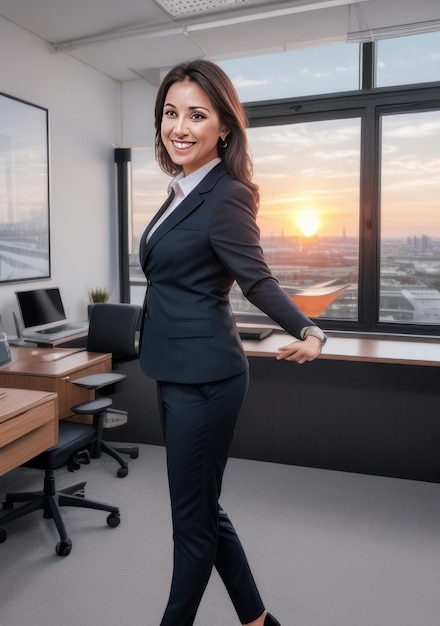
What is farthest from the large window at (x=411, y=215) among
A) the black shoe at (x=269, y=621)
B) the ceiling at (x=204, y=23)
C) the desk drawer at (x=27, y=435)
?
the black shoe at (x=269, y=621)

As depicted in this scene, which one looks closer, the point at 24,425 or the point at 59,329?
the point at 24,425

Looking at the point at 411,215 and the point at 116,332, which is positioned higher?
the point at 411,215

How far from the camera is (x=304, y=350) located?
1256mm

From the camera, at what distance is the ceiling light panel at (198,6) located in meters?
3.21

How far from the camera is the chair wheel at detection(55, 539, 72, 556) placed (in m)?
2.29

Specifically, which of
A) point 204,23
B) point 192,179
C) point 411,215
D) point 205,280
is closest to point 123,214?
point 204,23

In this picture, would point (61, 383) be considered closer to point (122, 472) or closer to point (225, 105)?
point (122, 472)

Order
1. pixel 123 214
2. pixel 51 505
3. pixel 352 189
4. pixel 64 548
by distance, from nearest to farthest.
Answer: pixel 64 548 → pixel 51 505 → pixel 352 189 → pixel 123 214

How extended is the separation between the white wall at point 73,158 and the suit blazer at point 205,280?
8.05ft

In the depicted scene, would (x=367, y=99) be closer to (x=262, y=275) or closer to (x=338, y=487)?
(x=338, y=487)

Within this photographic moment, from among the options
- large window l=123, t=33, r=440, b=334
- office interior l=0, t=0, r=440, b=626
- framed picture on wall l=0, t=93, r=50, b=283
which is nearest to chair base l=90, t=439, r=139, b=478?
office interior l=0, t=0, r=440, b=626

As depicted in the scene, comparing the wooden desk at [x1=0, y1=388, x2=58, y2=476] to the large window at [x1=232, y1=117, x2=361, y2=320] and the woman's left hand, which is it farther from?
the large window at [x1=232, y1=117, x2=361, y2=320]

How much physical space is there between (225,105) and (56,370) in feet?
6.29

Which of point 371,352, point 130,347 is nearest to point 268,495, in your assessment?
point 371,352
